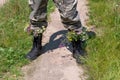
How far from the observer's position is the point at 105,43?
4.73 m

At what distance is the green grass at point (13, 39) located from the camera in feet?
15.3

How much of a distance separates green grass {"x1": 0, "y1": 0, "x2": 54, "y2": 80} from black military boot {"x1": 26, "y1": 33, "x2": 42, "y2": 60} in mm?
91

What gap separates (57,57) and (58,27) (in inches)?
39.9

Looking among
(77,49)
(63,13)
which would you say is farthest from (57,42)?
(63,13)

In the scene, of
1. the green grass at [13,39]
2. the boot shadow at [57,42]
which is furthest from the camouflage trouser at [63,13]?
the green grass at [13,39]

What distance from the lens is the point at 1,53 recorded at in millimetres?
4965

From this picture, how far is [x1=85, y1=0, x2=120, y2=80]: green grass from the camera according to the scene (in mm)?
4195

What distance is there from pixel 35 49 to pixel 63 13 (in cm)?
74

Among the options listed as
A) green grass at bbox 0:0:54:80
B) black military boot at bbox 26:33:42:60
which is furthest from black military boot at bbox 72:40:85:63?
green grass at bbox 0:0:54:80

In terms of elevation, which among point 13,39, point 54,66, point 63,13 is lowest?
point 54,66

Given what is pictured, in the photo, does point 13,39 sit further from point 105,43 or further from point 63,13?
point 105,43

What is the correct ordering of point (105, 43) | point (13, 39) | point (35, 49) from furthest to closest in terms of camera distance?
point (13, 39) → point (35, 49) → point (105, 43)

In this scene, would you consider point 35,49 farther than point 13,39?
No

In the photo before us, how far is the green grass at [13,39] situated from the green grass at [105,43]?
2.85 ft
